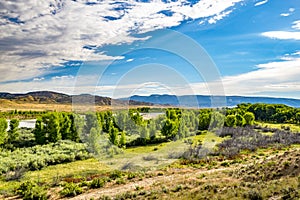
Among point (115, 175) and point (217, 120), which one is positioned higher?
point (217, 120)

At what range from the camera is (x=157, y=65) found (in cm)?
2125

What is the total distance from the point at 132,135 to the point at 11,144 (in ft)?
56.3

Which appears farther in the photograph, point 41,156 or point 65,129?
point 65,129

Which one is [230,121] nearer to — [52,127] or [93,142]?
[93,142]

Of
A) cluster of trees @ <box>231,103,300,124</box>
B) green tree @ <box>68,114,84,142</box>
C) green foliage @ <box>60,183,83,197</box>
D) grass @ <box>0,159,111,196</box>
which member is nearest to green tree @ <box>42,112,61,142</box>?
green tree @ <box>68,114,84,142</box>

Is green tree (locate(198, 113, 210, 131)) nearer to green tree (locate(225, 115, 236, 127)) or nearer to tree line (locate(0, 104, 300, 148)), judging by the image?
tree line (locate(0, 104, 300, 148))

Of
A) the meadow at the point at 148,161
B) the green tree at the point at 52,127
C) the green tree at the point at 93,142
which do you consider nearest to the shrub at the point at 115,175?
the meadow at the point at 148,161

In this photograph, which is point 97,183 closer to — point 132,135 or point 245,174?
point 245,174

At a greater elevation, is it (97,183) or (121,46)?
(121,46)

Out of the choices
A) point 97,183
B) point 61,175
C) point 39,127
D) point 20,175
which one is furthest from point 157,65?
point 39,127

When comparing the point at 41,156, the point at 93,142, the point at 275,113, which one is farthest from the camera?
the point at 275,113

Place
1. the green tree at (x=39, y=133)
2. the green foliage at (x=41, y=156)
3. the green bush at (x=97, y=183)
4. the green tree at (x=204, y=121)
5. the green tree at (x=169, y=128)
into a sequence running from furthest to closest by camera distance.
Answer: the green tree at (x=204, y=121), the green tree at (x=169, y=128), the green tree at (x=39, y=133), the green foliage at (x=41, y=156), the green bush at (x=97, y=183)

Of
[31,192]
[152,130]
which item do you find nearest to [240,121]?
[152,130]

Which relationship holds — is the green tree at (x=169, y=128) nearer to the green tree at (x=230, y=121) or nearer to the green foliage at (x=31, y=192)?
the green tree at (x=230, y=121)
